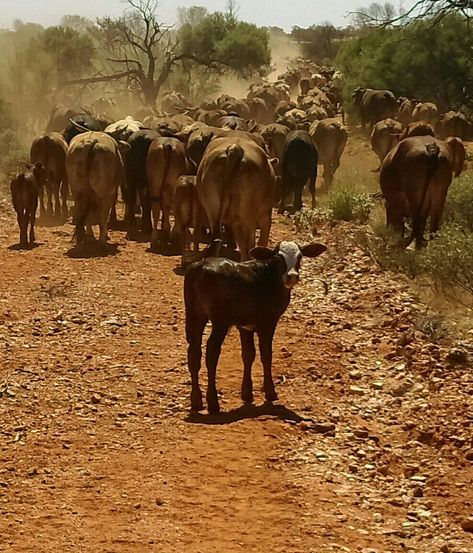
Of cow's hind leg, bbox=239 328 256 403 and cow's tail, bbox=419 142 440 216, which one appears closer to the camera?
cow's hind leg, bbox=239 328 256 403

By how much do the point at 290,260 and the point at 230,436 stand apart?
4.95ft

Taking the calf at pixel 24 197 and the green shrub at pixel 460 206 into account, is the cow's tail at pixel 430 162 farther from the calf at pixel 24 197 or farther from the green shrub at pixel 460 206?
the calf at pixel 24 197

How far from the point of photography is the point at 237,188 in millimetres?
11227

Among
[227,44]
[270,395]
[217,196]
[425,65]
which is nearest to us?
[270,395]

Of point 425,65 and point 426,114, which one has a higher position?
point 425,65

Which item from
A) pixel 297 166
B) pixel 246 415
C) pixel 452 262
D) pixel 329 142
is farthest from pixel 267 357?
pixel 329 142

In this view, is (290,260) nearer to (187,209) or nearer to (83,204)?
(187,209)

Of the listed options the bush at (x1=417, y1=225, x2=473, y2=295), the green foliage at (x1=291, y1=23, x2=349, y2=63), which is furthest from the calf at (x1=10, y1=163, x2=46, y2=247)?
the green foliage at (x1=291, y1=23, x2=349, y2=63)

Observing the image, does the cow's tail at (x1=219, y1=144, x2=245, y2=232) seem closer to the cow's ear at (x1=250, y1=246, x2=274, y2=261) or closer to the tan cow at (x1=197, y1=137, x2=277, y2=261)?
the tan cow at (x1=197, y1=137, x2=277, y2=261)

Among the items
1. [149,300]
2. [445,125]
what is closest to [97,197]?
[149,300]

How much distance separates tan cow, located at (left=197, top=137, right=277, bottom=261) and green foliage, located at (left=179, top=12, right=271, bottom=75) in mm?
35004

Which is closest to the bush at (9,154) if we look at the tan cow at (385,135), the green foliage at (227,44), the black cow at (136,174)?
the black cow at (136,174)

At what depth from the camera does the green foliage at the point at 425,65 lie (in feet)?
102

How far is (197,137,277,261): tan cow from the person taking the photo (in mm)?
→ 11180
